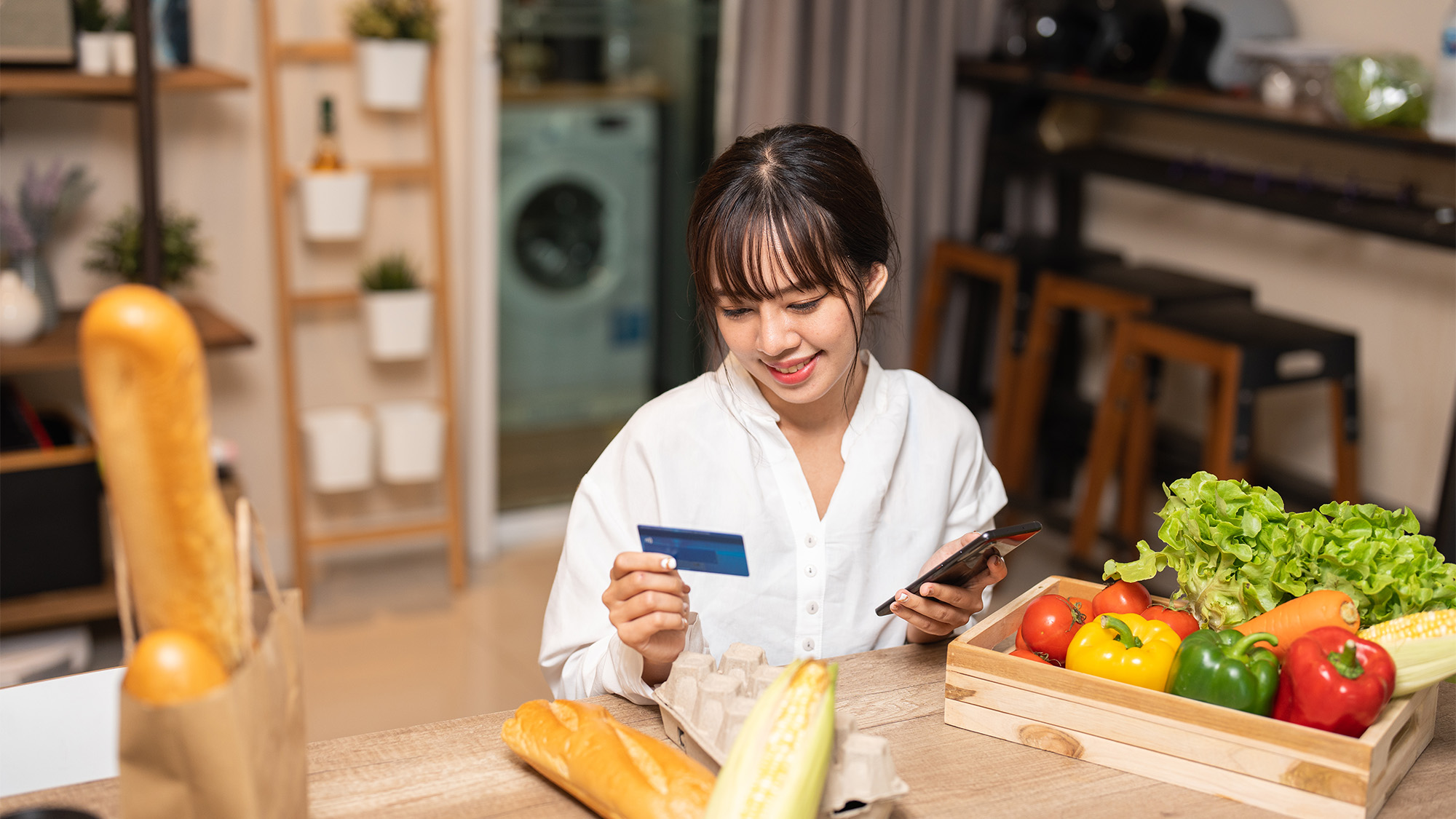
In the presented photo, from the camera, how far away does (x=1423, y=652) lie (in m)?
1.07

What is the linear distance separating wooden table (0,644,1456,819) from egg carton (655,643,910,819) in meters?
0.07

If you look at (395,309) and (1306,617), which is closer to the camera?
(1306,617)

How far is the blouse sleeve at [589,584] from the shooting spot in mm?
1352

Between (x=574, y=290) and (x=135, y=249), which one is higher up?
(x=135, y=249)

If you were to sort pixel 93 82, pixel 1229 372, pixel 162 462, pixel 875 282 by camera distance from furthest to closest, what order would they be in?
pixel 1229 372 < pixel 93 82 < pixel 875 282 < pixel 162 462

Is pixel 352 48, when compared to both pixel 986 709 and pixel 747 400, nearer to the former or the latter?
pixel 747 400

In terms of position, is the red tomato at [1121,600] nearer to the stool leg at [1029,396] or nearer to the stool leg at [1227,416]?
the stool leg at [1227,416]

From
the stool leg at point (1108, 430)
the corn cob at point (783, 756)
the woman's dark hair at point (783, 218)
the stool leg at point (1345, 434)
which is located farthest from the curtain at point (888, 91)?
the corn cob at point (783, 756)

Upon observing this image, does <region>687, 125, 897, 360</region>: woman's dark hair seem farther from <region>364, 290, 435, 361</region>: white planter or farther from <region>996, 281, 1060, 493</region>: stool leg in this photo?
<region>996, 281, 1060, 493</region>: stool leg

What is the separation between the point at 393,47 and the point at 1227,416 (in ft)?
6.84

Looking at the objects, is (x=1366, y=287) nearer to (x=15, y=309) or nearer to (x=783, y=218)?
(x=783, y=218)

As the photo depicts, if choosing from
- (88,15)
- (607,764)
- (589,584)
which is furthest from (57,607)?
(607,764)

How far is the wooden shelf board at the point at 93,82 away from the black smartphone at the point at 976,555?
2.16 metres

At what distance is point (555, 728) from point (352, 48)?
2.50m
